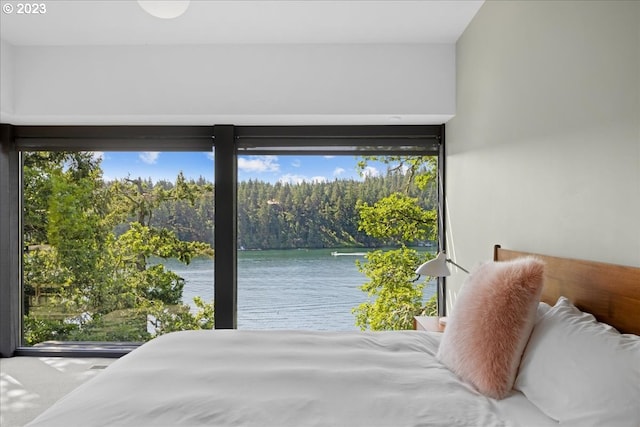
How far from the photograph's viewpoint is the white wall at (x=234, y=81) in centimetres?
381

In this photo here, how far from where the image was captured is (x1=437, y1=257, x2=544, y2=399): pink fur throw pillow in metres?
1.63

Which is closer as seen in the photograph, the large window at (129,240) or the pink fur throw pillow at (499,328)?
the pink fur throw pillow at (499,328)

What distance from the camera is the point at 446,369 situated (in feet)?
6.15

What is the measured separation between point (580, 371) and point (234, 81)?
3243mm

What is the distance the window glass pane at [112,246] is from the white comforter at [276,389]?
7.17 feet

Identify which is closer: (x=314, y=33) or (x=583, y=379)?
(x=583, y=379)

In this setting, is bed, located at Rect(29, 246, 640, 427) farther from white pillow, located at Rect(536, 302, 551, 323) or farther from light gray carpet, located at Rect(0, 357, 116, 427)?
light gray carpet, located at Rect(0, 357, 116, 427)

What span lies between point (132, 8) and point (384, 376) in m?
2.89

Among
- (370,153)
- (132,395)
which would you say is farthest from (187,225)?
(132,395)

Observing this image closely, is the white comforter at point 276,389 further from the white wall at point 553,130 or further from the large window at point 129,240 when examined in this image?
the large window at point 129,240

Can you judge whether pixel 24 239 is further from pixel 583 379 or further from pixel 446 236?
pixel 583 379

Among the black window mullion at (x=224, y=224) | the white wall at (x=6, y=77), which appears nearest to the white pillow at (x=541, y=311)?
the black window mullion at (x=224, y=224)

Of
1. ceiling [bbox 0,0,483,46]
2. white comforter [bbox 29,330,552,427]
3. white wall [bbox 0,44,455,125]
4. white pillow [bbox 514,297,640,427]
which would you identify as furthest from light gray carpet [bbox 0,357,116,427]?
white pillow [bbox 514,297,640,427]

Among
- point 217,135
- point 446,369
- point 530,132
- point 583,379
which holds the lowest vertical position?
point 446,369
